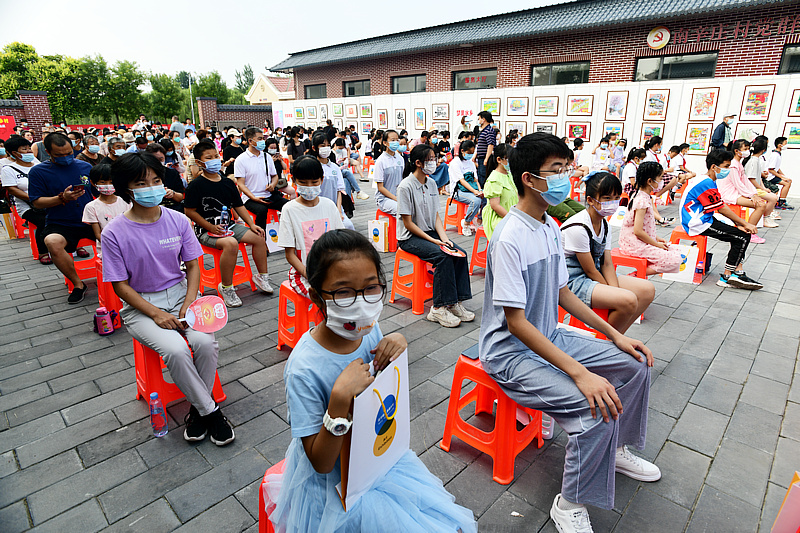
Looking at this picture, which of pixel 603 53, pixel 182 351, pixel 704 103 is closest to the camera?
pixel 182 351

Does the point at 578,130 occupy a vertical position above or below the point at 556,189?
above

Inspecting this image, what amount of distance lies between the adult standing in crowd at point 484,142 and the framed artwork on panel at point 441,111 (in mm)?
7641

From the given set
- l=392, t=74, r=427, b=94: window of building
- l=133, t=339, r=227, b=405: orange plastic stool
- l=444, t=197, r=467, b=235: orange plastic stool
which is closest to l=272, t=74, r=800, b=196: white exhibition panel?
l=392, t=74, r=427, b=94: window of building

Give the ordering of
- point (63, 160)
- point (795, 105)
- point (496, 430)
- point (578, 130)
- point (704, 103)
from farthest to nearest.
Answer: point (578, 130), point (704, 103), point (795, 105), point (63, 160), point (496, 430)

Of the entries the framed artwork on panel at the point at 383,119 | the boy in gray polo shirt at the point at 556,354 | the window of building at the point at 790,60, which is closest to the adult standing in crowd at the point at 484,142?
the boy in gray polo shirt at the point at 556,354

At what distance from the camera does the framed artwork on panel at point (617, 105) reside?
12.8 m

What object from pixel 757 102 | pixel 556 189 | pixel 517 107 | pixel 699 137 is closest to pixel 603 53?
pixel 517 107

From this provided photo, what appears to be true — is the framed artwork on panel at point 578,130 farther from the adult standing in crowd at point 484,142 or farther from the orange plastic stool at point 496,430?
the orange plastic stool at point 496,430

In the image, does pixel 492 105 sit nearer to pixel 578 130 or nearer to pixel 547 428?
pixel 578 130

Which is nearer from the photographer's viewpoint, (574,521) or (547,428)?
(574,521)

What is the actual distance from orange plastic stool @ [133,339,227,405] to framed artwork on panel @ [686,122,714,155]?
13.6 meters

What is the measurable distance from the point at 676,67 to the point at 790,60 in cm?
261

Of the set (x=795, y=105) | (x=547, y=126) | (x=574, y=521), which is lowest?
(x=574, y=521)

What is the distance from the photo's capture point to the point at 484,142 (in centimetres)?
911
